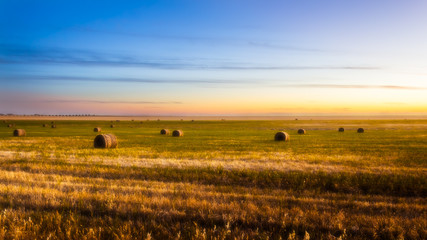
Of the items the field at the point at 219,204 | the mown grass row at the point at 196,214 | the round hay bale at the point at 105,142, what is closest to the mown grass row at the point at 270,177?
the field at the point at 219,204

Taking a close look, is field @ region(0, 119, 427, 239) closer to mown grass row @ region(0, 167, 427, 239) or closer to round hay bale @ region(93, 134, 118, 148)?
mown grass row @ region(0, 167, 427, 239)

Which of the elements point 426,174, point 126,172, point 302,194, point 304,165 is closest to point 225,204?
point 302,194

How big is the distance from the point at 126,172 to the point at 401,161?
16.4 meters

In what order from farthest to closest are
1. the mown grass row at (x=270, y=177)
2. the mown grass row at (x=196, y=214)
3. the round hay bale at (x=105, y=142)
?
the round hay bale at (x=105, y=142), the mown grass row at (x=270, y=177), the mown grass row at (x=196, y=214)

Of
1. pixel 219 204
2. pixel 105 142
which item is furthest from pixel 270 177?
pixel 105 142

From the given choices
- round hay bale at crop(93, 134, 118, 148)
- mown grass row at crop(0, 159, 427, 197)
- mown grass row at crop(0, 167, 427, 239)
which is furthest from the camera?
round hay bale at crop(93, 134, 118, 148)

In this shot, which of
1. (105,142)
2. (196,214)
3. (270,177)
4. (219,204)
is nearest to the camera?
(196,214)

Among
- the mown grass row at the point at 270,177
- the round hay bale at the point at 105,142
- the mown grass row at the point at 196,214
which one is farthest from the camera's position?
the round hay bale at the point at 105,142

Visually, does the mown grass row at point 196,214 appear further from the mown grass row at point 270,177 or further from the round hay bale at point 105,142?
the round hay bale at point 105,142

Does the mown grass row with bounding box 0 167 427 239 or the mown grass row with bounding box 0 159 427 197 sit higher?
the mown grass row with bounding box 0 167 427 239

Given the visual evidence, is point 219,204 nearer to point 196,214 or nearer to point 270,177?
point 196,214

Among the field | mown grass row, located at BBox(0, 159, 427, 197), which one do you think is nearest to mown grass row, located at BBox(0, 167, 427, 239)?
the field

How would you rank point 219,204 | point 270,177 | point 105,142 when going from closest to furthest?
point 219,204 < point 270,177 < point 105,142

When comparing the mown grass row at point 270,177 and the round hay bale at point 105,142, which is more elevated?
the round hay bale at point 105,142
